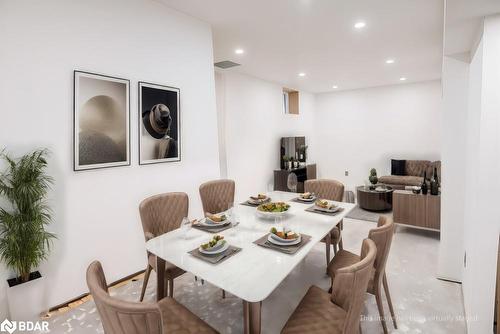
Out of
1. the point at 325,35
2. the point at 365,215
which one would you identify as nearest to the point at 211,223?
the point at 325,35

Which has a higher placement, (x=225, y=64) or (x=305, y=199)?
(x=225, y=64)

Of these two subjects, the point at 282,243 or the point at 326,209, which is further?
the point at 326,209

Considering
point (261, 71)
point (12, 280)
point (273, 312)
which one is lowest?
point (273, 312)

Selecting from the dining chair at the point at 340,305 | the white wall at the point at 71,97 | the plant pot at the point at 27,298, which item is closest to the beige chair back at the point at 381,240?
the dining chair at the point at 340,305

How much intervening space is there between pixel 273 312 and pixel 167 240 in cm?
111

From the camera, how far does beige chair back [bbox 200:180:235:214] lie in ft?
9.77

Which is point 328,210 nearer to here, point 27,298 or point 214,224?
point 214,224

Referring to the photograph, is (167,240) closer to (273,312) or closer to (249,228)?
(249,228)

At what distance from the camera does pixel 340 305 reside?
1.52 m

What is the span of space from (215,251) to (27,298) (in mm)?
1602

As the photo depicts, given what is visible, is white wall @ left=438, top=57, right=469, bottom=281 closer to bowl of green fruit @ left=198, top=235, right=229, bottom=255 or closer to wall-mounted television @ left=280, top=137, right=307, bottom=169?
bowl of green fruit @ left=198, top=235, right=229, bottom=255

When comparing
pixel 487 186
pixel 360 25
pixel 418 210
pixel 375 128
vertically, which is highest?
pixel 360 25

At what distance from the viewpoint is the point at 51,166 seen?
2.18 metres

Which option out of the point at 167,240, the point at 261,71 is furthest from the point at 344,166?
the point at 167,240
